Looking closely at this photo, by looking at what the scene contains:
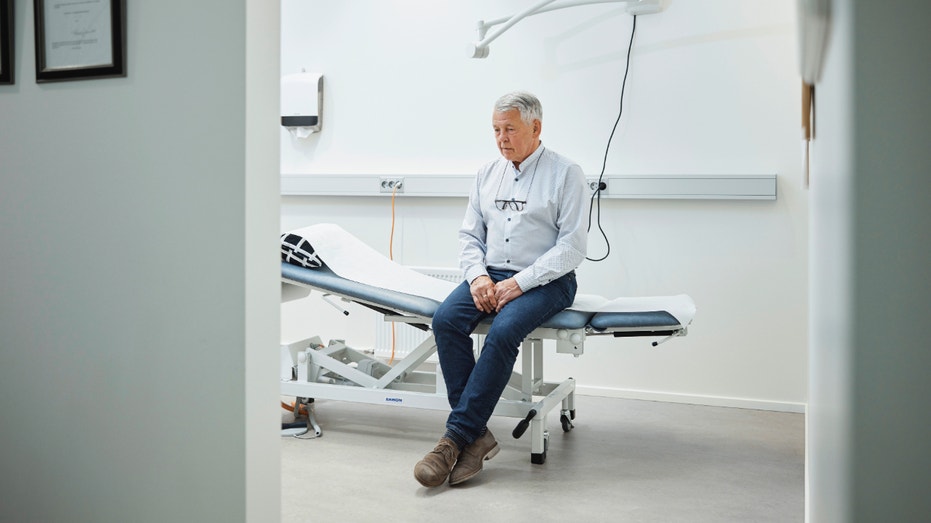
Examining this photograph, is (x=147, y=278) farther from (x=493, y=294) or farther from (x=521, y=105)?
(x=521, y=105)

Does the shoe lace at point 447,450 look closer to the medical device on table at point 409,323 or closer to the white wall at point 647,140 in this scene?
the medical device on table at point 409,323

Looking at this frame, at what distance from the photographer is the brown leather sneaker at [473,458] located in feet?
8.96

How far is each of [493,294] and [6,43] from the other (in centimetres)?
173

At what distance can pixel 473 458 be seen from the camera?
278 cm

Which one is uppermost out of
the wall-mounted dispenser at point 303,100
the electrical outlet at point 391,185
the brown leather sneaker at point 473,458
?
the wall-mounted dispenser at point 303,100

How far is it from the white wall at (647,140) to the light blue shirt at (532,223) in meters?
1.04

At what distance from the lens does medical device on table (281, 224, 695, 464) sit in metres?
2.97

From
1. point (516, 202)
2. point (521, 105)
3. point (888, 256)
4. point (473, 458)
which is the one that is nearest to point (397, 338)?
point (516, 202)

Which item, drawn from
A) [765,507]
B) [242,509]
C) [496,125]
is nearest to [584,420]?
[765,507]

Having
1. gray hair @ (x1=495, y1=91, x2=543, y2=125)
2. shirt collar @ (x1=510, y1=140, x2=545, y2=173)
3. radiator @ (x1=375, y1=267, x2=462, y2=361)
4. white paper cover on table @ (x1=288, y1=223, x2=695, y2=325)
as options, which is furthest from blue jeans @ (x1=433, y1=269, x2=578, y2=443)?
radiator @ (x1=375, y1=267, x2=462, y2=361)

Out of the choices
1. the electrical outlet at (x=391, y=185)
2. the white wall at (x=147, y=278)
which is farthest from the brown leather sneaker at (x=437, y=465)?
the electrical outlet at (x=391, y=185)

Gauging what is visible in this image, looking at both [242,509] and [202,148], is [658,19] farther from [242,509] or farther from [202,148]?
[242,509]

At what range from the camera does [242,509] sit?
1598 millimetres

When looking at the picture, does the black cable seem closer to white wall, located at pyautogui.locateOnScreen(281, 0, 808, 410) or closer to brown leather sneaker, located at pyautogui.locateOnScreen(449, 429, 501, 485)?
white wall, located at pyautogui.locateOnScreen(281, 0, 808, 410)
